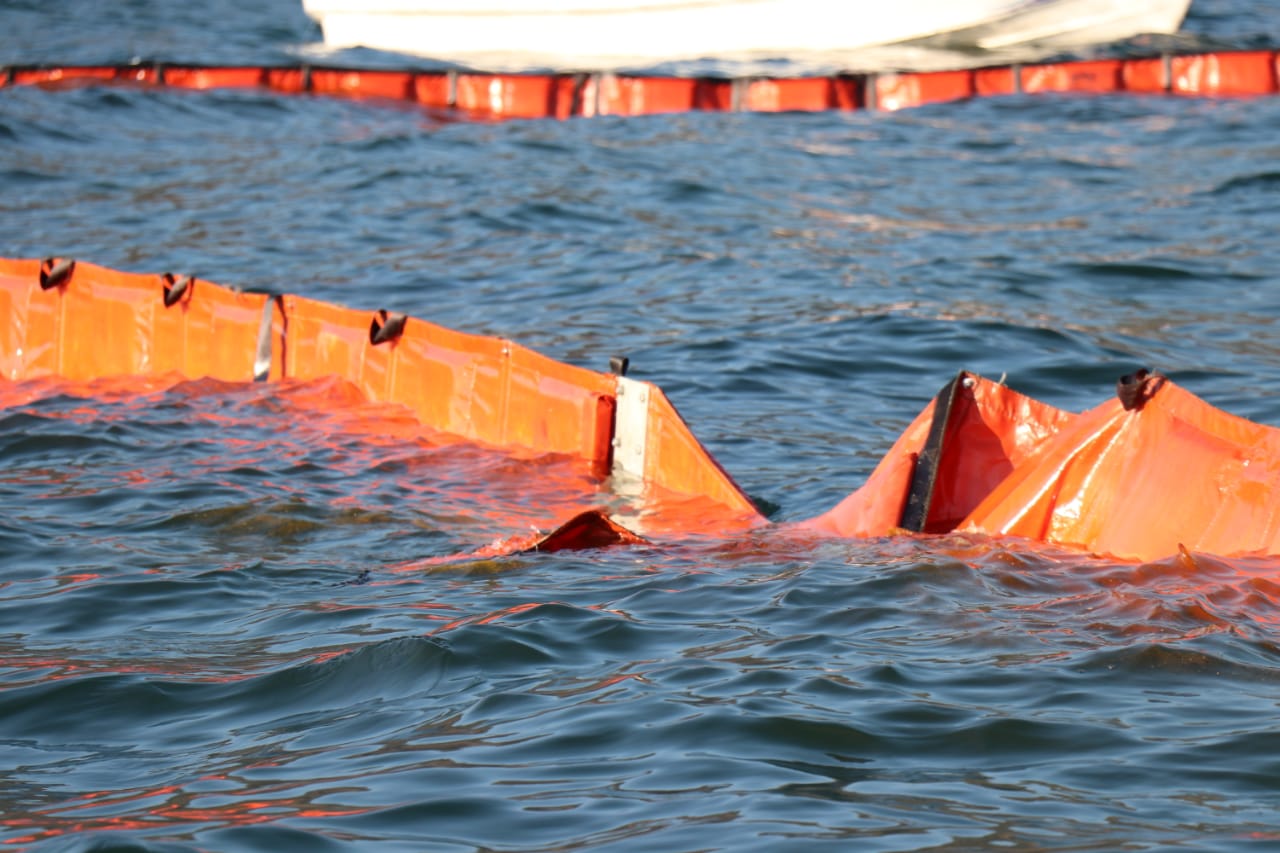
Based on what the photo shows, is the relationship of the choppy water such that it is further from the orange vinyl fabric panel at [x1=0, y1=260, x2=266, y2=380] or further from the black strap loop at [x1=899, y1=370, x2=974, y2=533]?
the orange vinyl fabric panel at [x1=0, y1=260, x2=266, y2=380]

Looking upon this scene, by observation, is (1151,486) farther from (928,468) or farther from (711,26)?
(711,26)

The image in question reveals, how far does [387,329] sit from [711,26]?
765 inches

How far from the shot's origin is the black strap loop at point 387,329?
9.02 metres

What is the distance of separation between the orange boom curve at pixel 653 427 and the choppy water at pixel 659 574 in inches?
9.7

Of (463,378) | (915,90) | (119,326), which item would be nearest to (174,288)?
(119,326)

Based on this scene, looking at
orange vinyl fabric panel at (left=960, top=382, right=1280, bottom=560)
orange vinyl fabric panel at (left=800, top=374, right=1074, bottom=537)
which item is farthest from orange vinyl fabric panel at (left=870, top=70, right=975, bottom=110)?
orange vinyl fabric panel at (left=960, top=382, right=1280, bottom=560)

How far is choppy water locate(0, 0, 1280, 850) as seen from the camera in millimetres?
3955

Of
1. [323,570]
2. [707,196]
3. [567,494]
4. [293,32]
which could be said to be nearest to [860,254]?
A: [707,196]

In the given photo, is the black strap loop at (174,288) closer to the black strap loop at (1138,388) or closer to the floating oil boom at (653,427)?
the floating oil boom at (653,427)

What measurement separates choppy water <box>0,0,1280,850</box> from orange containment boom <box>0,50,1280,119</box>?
12.2ft

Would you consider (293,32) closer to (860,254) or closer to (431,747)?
(860,254)

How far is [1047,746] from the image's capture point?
417 cm

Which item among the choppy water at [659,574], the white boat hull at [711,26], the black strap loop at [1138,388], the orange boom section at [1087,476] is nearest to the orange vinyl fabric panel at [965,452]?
the orange boom section at [1087,476]

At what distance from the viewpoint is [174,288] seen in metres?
10.0
